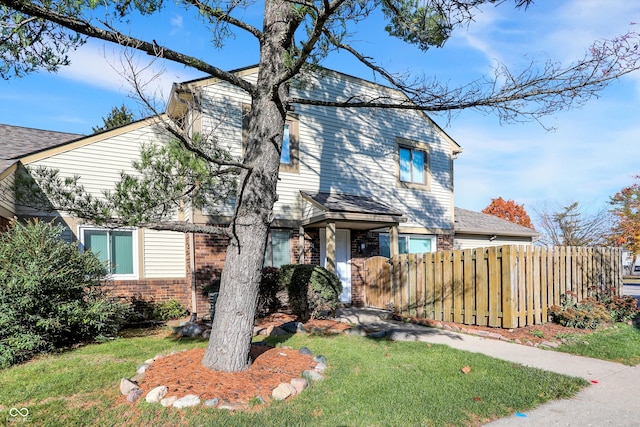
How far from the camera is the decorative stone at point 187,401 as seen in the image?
4.12m

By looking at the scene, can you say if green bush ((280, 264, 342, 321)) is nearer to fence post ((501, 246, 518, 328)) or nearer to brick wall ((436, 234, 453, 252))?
fence post ((501, 246, 518, 328))

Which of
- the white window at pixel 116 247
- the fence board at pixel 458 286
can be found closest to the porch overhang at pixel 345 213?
the fence board at pixel 458 286

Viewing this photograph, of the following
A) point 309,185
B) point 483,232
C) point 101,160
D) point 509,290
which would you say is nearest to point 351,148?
point 309,185

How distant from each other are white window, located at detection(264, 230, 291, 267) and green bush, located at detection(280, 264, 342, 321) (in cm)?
188

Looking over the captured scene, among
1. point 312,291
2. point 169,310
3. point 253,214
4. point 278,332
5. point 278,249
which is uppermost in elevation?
point 253,214

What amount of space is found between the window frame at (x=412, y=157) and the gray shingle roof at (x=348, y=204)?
1.99m

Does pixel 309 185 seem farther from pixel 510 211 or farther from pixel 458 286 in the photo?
pixel 510 211

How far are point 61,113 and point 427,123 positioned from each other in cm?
1204

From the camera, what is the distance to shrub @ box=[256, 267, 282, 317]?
32.9ft

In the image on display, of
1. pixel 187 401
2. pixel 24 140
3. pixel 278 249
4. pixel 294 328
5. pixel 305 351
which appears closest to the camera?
pixel 187 401

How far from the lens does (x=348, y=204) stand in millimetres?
11562

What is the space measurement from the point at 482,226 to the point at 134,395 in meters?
15.4

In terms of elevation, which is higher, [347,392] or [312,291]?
[312,291]

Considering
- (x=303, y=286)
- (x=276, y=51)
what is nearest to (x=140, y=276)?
(x=303, y=286)
